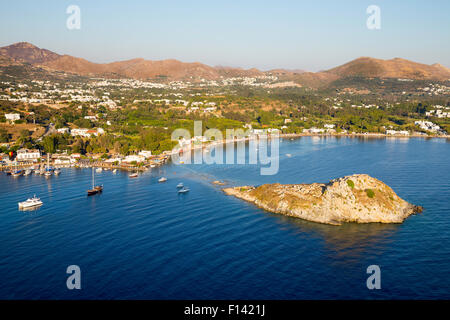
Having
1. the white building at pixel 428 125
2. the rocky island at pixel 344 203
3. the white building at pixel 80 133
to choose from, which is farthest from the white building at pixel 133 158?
the white building at pixel 428 125

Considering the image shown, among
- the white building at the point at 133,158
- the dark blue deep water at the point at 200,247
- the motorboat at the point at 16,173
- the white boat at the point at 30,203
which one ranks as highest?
the white building at the point at 133,158

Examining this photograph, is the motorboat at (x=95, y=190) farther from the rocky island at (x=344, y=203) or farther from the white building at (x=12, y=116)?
the white building at (x=12, y=116)

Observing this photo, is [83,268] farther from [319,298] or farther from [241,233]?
[319,298]

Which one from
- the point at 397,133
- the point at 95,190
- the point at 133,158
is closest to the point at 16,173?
the point at 133,158

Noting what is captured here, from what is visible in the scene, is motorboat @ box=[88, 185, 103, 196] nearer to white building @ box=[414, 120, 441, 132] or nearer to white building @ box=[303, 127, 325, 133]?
white building @ box=[303, 127, 325, 133]

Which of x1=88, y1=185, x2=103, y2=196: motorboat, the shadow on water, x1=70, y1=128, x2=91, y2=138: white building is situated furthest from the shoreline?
the shadow on water

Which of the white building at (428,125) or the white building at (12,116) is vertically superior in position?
the white building at (12,116)
